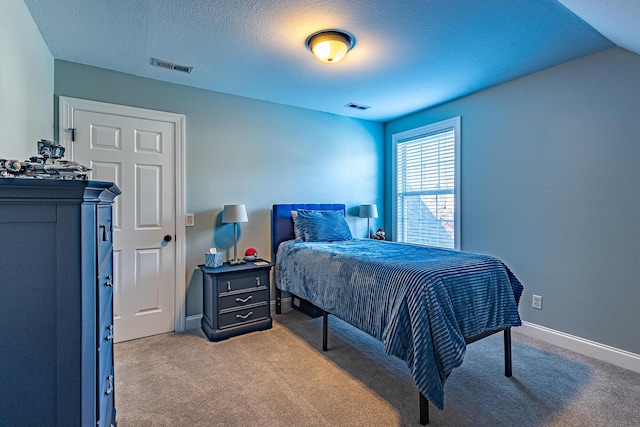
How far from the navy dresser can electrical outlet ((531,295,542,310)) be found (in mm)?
3472

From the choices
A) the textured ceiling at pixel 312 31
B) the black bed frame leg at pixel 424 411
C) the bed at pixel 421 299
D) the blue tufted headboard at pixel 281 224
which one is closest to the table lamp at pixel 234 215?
the blue tufted headboard at pixel 281 224

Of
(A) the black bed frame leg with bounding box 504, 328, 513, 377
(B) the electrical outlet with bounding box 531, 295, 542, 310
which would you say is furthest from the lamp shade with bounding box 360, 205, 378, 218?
(A) the black bed frame leg with bounding box 504, 328, 513, 377

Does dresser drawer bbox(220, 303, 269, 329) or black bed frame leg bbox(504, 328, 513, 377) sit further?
dresser drawer bbox(220, 303, 269, 329)

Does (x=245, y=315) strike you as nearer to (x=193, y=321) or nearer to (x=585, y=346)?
(x=193, y=321)

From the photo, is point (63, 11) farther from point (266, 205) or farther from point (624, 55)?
point (624, 55)

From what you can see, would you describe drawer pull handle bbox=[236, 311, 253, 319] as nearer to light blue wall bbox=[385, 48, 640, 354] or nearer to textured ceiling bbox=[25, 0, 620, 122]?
textured ceiling bbox=[25, 0, 620, 122]

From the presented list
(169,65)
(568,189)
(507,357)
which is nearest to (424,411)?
(507,357)

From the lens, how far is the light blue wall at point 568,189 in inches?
98.3

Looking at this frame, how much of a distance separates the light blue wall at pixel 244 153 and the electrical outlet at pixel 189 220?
43 millimetres

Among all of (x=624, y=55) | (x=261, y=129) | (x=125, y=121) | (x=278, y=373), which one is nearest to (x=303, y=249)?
(x=278, y=373)

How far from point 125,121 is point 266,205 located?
1.62 metres

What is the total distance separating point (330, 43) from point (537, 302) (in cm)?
299

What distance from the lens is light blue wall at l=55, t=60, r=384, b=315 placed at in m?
3.05

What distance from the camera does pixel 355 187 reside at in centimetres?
453
